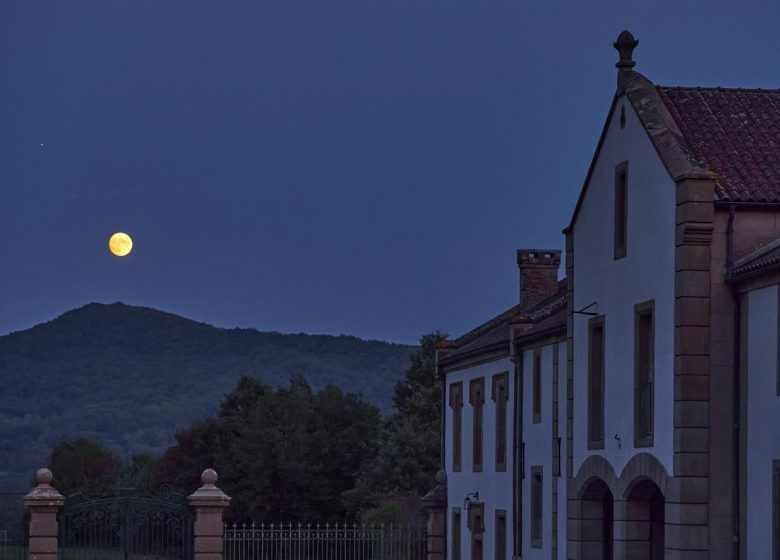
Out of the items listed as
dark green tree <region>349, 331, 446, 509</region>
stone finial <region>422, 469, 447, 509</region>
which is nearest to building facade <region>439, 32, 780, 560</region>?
stone finial <region>422, 469, 447, 509</region>

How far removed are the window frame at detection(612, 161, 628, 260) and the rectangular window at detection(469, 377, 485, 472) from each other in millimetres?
17241

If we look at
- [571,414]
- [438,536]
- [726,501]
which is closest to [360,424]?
[438,536]

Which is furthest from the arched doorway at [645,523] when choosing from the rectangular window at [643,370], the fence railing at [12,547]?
the fence railing at [12,547]

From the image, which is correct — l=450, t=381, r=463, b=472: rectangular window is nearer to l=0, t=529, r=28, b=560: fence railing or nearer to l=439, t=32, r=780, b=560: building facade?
A: l=439, t=32, r=780, b=560: building facade

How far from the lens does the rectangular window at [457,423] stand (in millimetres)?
54531

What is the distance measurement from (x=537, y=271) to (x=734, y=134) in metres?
19.4

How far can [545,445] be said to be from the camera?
43.3 m

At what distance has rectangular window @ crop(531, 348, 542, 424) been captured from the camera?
44.0m

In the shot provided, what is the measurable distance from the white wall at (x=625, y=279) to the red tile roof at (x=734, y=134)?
1.03 metres

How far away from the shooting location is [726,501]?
99.3ft

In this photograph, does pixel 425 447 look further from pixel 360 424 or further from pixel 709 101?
pixel 709 101

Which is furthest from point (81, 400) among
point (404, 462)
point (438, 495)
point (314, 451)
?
point (438, 495)

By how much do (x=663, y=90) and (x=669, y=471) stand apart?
862 centimetres

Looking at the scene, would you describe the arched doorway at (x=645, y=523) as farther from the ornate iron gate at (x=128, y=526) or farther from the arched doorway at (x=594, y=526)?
the ornate iron gate at (x=128, y=526)
